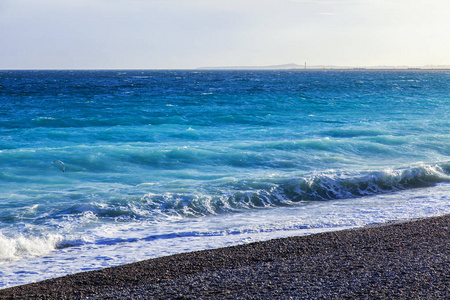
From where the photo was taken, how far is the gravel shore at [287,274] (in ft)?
A: 14.5

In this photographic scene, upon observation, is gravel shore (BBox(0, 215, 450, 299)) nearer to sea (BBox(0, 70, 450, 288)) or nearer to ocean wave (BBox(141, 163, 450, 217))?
sea (BBox(0, 70, 450, 288))

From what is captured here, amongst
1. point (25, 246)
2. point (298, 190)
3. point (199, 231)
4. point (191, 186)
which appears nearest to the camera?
point (25, 246)

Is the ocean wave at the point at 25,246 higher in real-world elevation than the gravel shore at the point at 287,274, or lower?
lower

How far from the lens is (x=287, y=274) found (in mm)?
4953

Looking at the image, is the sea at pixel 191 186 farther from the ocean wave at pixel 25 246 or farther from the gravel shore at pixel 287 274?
the gravel shore at pixel 287 274

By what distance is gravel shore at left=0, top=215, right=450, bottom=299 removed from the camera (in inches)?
175

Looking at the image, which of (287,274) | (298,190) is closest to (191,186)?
(298,190)

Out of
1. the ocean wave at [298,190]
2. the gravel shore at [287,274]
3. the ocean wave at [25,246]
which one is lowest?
the ocean wave at [298,190]

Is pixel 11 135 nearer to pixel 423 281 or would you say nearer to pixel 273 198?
pixel 273 198

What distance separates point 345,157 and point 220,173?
4.49 m

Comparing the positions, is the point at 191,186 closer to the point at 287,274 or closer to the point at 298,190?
the point at 298,190

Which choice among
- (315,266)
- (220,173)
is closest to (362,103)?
(220,173)

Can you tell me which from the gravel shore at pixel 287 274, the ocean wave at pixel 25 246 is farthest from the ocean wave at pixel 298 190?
the gravel shore at pixel 287 274

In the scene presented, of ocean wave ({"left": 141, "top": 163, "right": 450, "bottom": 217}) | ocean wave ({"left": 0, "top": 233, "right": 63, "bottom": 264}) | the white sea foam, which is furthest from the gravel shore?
ocean wave ({"left": 141, "top": 163, "right": 450, "bottom": 217})
